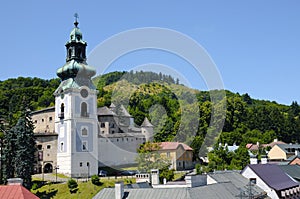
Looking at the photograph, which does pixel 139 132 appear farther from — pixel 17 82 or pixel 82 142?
pixel 17 82

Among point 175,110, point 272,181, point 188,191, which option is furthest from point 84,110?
point 188,191

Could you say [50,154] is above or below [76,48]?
below

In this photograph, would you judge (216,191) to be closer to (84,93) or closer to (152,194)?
(152,194)

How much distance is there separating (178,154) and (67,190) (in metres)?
24.9

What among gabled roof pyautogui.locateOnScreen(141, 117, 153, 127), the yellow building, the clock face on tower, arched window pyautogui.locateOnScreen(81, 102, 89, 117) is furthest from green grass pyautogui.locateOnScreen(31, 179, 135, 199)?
gabled roof pyautogui.locateOnScreen(141, 117, 153, 127)

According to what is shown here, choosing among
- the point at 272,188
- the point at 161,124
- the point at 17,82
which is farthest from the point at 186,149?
the point at 17,82

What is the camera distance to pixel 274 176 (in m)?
40.7

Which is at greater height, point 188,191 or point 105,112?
point 105,112

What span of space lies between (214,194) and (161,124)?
51609 mm

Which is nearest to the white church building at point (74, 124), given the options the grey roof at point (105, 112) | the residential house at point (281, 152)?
the grey roof at point (105, 112)

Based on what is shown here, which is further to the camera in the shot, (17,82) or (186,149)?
(17,82)

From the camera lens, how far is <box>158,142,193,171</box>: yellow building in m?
72.4

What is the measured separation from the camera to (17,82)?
142 m

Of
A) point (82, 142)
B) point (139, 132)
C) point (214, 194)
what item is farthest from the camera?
point (139, 132)
